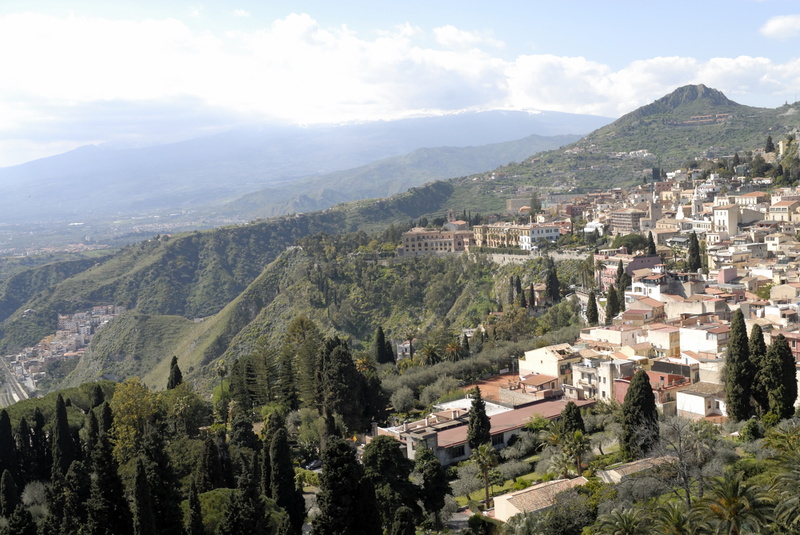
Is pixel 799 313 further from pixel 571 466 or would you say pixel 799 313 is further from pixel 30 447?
pixel 30 447

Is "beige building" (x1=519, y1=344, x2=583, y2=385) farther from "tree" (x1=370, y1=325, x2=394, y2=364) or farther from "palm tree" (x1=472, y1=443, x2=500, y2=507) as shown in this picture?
"palm tree" (x1=472, y1=443, x2=500, y2=507)

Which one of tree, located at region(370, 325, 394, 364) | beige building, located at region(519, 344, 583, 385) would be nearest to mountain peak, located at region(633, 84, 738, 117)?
tree, located at region(370, 325, 394, 364)

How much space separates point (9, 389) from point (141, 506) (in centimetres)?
7270

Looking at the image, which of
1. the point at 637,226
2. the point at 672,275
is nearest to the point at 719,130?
the point at 637,226

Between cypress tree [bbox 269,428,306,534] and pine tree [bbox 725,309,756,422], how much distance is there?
51.7ft

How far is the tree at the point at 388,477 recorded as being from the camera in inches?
916

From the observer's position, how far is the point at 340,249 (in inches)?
3300

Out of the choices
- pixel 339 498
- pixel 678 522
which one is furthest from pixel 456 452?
pixel 678 522

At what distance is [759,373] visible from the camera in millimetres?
27266

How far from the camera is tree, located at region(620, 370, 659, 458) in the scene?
25641 mm

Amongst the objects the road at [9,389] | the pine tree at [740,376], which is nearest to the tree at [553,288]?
the pine tree at [740,376]

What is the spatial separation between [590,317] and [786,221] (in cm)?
2217

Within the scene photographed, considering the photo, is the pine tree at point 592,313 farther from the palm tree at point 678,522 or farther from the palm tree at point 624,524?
the palm tree at point 678,522

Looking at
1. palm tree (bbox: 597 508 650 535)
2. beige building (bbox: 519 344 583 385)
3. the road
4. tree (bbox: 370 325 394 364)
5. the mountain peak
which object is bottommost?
the road
